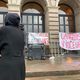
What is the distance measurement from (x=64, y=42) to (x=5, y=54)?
52.1ft

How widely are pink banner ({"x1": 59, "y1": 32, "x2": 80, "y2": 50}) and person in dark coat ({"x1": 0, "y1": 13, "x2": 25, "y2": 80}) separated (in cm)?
1564

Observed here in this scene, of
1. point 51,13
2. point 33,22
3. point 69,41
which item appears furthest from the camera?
point 33,22

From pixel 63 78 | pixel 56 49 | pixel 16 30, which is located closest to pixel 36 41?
pixel 56 49

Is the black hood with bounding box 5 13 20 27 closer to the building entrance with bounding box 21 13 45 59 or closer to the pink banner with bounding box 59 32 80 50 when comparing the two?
the pink banner with bounding box 59 32 80 50

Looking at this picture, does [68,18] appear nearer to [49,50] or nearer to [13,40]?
[49,50]

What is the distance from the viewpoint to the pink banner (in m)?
18.5

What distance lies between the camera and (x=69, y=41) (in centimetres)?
1859

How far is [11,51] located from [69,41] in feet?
52.3

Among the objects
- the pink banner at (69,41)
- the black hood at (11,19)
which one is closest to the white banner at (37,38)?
the pink banner at (69,41)

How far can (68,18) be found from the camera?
25.1 metres

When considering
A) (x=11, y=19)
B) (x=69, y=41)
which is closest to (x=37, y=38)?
(x=69, y=41)

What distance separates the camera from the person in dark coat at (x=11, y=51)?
272 cm

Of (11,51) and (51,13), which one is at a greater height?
(51,13)

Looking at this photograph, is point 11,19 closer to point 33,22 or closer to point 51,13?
point 51,13
